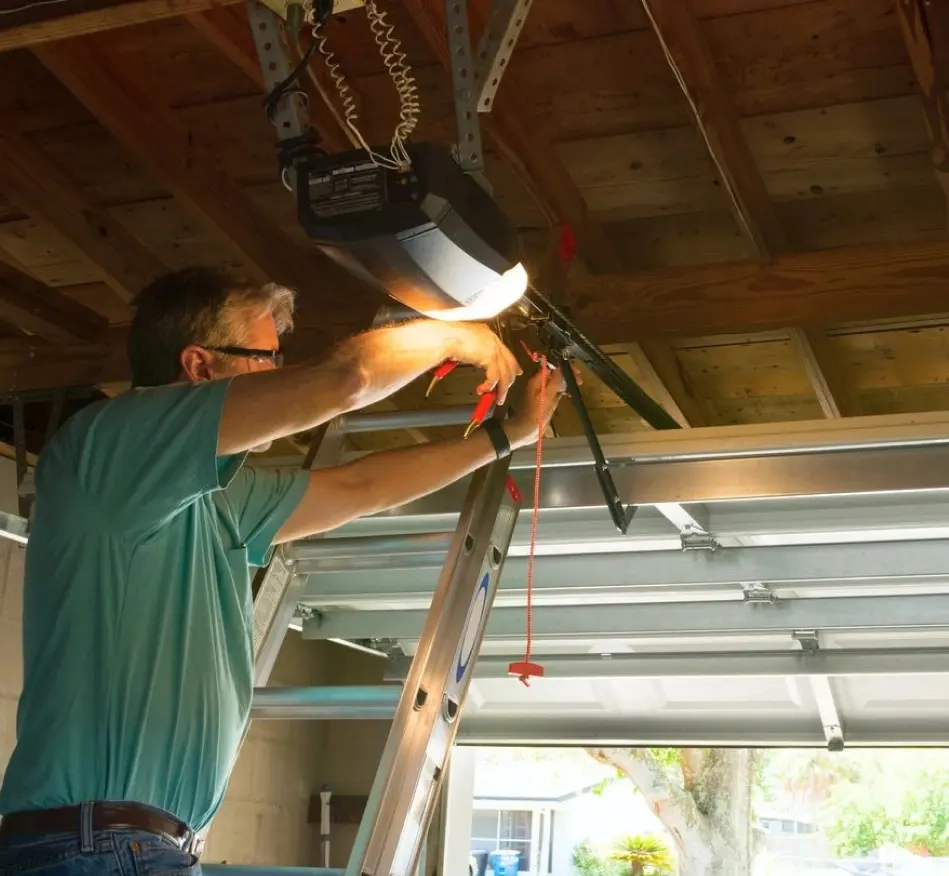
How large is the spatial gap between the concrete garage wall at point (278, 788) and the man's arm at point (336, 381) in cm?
335

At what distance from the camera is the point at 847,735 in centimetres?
376

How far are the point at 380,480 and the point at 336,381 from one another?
1.67 ft

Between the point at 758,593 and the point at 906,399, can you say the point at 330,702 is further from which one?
the point at 906,399

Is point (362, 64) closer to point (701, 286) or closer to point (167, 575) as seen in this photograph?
point (701, 286)

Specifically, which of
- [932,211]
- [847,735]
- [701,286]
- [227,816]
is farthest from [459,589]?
[227,816]

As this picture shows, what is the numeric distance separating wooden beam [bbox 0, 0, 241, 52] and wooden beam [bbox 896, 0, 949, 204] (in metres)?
1.18

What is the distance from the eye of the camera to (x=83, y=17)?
1828 millimetres

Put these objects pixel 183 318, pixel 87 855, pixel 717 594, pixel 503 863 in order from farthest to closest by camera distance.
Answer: pixel 503 863, pixel 717 594, pixel 183 318, pixel 87 855

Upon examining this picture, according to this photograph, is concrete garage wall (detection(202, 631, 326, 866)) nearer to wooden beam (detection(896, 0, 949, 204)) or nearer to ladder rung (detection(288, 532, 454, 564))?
ladder rung (detection(288, 532, 454, 564))

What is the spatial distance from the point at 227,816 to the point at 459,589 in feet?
10.2

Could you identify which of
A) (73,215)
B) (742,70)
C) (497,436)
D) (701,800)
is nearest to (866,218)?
(742,70)

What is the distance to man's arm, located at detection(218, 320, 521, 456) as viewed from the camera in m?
1.50

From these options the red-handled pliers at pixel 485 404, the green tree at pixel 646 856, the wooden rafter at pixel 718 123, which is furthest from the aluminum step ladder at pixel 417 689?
the green tree at pixel 646 856

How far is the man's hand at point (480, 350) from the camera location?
1838 mm
